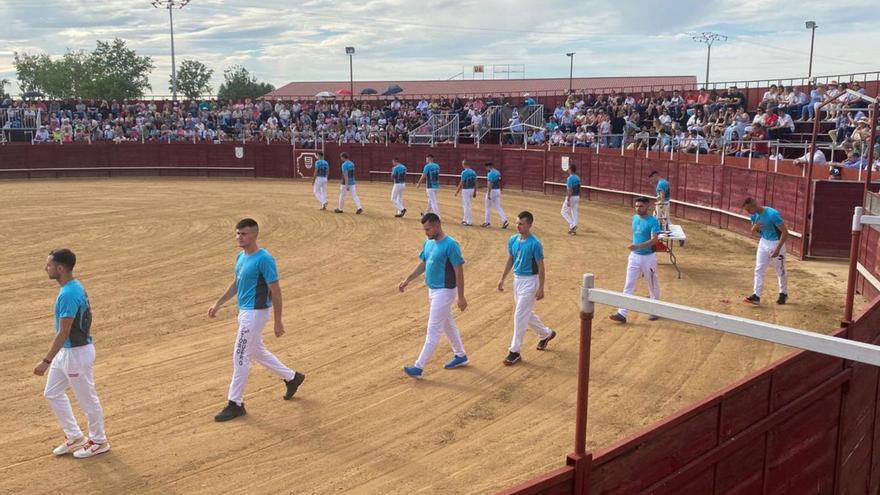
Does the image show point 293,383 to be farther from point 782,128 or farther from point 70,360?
point 782,128

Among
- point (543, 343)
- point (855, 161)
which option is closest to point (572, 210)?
point (855, 161)

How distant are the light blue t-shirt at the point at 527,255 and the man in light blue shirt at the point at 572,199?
9.88 m

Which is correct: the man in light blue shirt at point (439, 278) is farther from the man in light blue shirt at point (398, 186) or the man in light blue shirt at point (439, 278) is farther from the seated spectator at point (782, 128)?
the seated spectator at point (782, 128)

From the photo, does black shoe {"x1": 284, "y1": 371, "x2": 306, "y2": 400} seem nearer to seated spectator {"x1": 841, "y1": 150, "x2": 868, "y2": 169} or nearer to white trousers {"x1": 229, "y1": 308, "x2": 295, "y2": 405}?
white trousers {"x1": 229, "y1": 308, "x2": 295, "y2": 405}

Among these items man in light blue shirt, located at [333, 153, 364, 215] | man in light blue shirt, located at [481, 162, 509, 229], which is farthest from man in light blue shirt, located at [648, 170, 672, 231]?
man in light blue shirt, located at [333, 153, 364, 215]

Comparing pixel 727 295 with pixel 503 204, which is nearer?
pixel 727 295

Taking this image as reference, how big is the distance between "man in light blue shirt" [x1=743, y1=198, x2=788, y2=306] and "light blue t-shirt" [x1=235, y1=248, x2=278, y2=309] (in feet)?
25.0

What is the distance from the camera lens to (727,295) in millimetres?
13180

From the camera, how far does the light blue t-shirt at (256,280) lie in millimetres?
7555

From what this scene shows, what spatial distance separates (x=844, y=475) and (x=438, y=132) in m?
32.2

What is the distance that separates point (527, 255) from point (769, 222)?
16.3ft

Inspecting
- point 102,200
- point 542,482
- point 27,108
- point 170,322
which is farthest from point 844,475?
point 27,108

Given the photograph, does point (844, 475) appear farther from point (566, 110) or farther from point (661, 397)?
point (566, 110)

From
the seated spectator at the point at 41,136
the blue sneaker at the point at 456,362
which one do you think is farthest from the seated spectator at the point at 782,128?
the seated spectator at the point at 41,136
